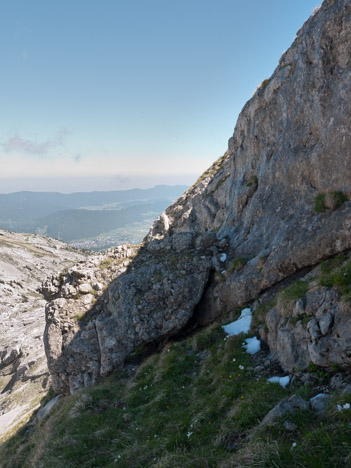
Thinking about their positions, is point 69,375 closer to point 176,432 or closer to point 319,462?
point 176,432

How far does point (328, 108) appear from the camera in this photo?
54.3ft

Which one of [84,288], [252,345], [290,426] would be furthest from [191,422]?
[84,288]

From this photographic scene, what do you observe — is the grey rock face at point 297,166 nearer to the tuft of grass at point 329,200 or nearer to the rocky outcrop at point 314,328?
the tuft of grass at point 329,200

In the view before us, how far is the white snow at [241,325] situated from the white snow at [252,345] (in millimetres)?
1255

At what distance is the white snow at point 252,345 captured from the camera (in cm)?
1367

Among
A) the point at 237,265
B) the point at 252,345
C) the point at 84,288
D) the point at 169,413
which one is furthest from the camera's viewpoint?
the point at 84,288

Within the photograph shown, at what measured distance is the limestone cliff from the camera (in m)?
15.7

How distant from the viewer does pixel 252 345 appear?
14.1 meters

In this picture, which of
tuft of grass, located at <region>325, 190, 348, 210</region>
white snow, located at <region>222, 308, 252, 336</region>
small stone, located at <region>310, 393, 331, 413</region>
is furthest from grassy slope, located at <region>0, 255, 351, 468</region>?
tuft of grass, located at <region>325, 190, 348, 210</region>

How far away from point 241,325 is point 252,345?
8.26 feet

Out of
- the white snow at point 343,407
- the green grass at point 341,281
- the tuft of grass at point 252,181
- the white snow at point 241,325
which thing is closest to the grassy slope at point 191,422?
the white snow at point 343,407

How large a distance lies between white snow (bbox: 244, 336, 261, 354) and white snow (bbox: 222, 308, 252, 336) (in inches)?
49.4

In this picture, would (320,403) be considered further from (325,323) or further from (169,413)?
(169,413)

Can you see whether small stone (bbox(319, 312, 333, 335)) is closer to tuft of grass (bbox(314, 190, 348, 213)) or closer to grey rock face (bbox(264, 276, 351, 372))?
grey rock face (bbox(264, 276, 351, 372))
